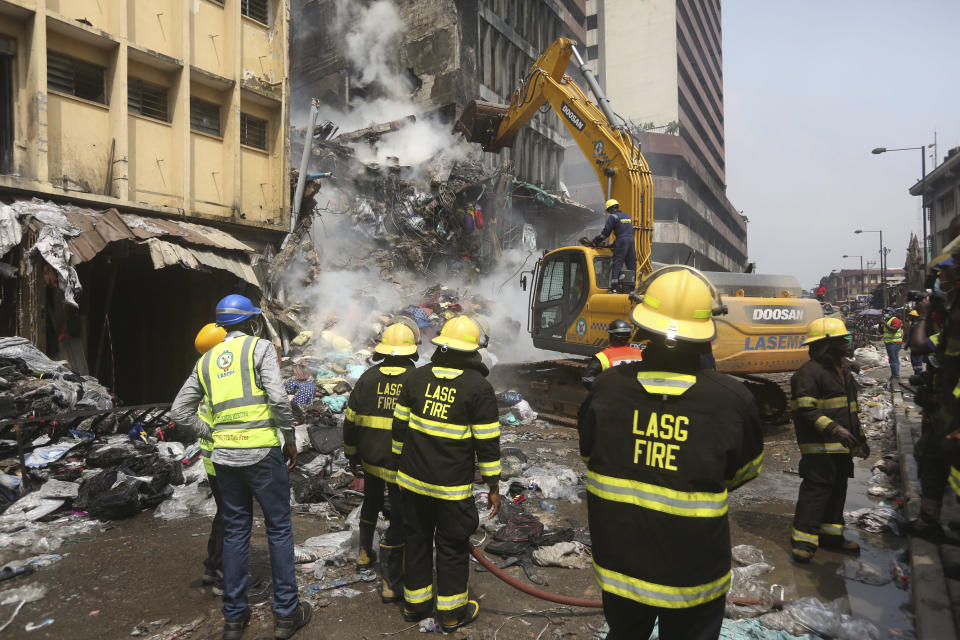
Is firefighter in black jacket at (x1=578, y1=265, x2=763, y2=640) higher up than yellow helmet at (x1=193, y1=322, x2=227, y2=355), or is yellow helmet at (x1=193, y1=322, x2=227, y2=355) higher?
yellow helmet at (x1=193, y1=322, x2=227, y2=355)

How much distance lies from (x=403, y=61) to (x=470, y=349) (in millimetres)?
22186

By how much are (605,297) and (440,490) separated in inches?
201

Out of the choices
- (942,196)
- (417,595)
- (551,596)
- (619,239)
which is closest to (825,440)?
(551,596)

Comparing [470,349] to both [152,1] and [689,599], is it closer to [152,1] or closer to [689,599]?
[689,599]

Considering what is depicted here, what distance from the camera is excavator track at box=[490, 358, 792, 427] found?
8484 millimetres

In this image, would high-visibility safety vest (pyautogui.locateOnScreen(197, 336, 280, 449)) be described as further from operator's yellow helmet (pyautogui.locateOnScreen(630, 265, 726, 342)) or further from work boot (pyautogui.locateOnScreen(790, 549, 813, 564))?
work boot (pyautogui.locateOnScreen(790, 549, 813, 564))

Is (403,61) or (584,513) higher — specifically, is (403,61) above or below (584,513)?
above

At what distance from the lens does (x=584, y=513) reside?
541cm

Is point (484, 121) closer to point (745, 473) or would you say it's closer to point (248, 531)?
point (248, 531)

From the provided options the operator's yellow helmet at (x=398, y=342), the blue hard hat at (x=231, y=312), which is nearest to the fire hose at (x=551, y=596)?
the operator's yellow helmet at (x=398, y=342)

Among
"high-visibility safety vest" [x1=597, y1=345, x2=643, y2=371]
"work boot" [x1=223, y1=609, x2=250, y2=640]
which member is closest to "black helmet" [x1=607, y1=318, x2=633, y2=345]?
"high-visibility safety vest" [x1=597, y1=345, x2=643, y2=371]

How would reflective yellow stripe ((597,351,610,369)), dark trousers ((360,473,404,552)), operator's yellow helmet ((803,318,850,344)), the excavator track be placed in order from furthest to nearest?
the excavator track < reflective yellow stripe ((597,351,610,369)) < operator's yellow helmet ((803,318,850,344)) < dark trousers ((360,473,404,552))

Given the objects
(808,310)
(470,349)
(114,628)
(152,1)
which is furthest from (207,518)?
(152,1)

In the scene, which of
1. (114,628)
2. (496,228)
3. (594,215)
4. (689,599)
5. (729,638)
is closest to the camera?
(689,599)
